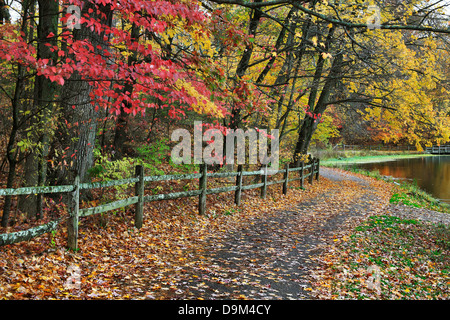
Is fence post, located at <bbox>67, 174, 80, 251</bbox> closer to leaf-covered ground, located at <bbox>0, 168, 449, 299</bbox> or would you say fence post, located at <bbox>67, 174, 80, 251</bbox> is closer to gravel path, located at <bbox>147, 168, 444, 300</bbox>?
leaf-covered ground, located at <bbox>0, 168, 449, 299</bbox>

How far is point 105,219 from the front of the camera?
717 centimetres

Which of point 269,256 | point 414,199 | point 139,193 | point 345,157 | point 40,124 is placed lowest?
point 414,199

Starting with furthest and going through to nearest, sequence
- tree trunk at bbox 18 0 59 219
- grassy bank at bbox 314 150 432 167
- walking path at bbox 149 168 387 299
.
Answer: grassy bank at bbox 314 150 432 167, tree trunk at bbox 18 0 59 219, walking path at bbox 149 168 387 299

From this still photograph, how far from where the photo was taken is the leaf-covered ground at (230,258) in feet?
15.8

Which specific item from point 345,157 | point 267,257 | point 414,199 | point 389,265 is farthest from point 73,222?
point 345,157

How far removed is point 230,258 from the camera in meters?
6.52

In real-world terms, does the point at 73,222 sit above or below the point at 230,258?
above

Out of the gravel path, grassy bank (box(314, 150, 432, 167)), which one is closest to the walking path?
the gravel path

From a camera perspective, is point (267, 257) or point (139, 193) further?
point (139, 193)

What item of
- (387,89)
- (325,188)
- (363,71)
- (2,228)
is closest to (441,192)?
(325,188)

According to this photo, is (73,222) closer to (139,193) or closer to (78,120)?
(139,193)

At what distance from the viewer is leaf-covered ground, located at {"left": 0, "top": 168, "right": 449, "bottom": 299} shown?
4.81 meters

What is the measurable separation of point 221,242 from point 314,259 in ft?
6.51
